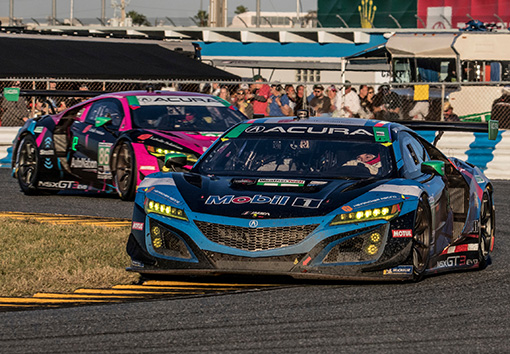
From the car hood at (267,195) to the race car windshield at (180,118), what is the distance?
19.9ft

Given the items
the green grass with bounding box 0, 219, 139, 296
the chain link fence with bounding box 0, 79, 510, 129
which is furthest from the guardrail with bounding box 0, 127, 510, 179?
the green grass with bounding box 0, 219, 139, 296

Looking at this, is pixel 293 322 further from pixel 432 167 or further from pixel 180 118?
pixel 180 118

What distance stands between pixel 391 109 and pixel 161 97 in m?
8.41

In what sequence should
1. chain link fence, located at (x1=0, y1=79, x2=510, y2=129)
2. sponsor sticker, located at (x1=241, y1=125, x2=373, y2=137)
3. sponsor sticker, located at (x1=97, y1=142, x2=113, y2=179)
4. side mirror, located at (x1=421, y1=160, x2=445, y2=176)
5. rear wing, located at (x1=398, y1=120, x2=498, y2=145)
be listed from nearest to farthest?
1. side mirror, located at (x1=421, y1=160, x2=445, y2=176)
2. sponsor sticker, located at (x1=241, y1=125, x2=373, y2=137)
3. rear wing, located at (x1=398, y1=120, x2=498, y2=145)
4. sponsor sticker, located at (x1=97, y1=142, x2=113, y2=179)
5. chain link fence, located at (x1=0, y1=79, x2=510, y2=129)

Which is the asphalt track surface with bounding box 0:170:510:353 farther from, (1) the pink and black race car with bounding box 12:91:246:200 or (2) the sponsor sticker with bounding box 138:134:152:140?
(2) the sponsor sticker with bounding box 138:134:152:140

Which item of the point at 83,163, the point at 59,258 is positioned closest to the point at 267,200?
the point at 59,258

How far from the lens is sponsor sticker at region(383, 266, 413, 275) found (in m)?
7.48

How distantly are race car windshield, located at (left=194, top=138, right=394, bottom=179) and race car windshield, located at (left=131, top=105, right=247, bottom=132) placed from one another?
17.6 feet

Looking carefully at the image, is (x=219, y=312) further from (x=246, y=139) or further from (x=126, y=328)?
(x=246, y=139)

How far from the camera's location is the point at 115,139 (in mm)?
14148

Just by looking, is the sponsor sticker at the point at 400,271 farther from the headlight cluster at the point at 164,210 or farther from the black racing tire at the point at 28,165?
the black racing tire at the point at 28,165

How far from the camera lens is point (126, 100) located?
14.6m

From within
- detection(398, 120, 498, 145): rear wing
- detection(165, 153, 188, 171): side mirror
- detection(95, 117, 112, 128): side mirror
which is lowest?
detection(165, 153, 188, 171): side mirror

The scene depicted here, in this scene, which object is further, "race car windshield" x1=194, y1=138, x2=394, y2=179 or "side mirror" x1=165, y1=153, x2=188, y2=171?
"side mirror" x1=165, y1=153, x2=188, y2=171
